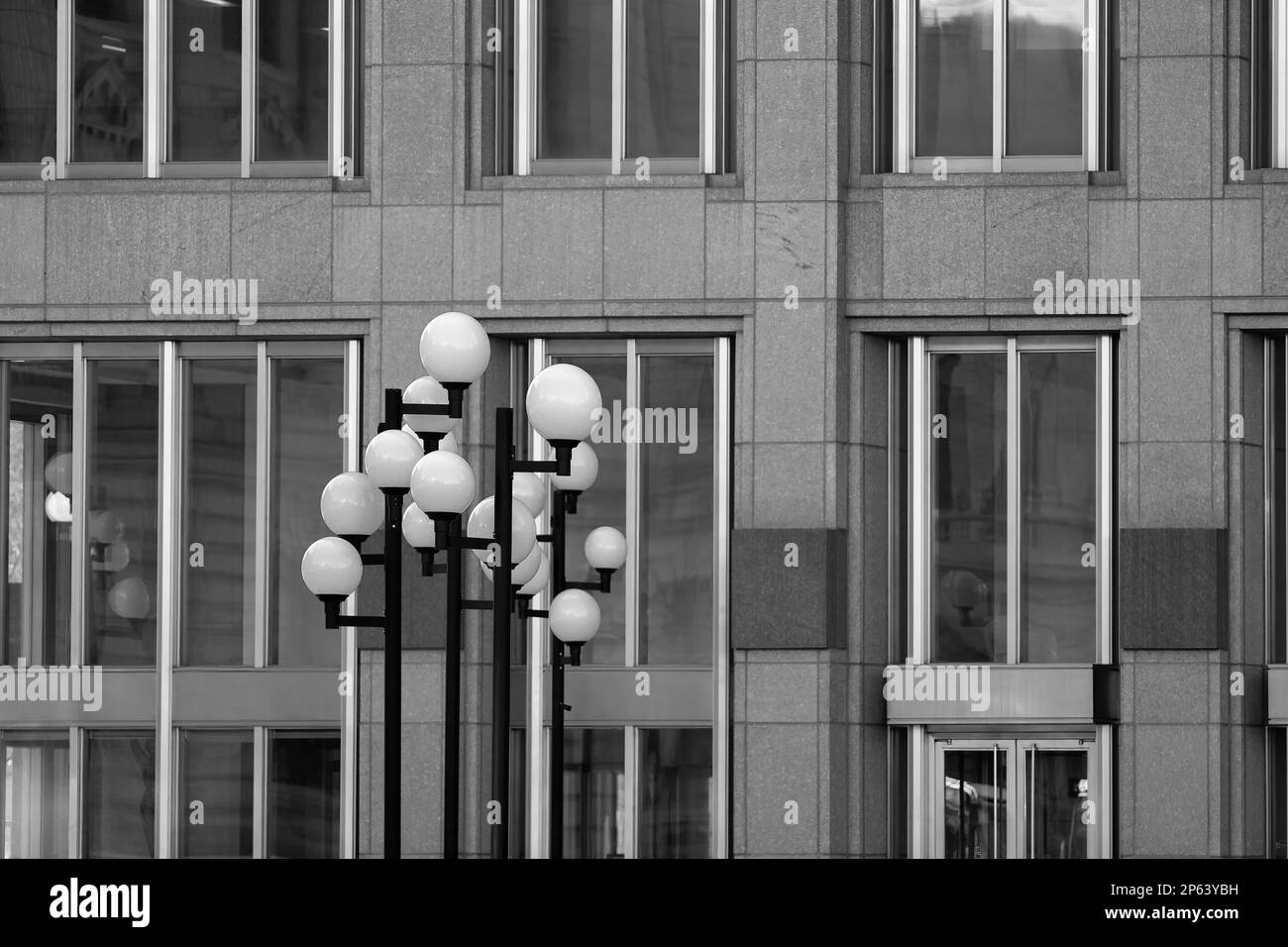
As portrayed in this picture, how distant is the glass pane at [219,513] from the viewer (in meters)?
18.2

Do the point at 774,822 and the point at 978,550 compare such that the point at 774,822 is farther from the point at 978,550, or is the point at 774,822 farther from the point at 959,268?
the point at 959,268

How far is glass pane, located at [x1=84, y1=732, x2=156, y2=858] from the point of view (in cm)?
1812

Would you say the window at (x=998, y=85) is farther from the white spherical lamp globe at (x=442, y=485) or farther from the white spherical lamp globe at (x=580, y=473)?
the white spherical lamp globe at (x=442, y=485)

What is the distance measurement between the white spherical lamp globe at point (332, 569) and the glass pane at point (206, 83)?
7.78 m

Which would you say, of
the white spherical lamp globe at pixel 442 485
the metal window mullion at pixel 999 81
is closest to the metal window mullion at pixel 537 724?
the metal window mullion at pixel 999 81

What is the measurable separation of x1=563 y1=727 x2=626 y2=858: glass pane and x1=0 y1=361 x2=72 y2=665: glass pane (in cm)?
509

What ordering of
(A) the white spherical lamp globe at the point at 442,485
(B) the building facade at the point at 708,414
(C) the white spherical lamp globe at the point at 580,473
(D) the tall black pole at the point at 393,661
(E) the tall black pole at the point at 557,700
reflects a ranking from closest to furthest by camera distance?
(A) the white spherical lamp globe at the point at 442,485, (D) the tall black pole at the point at 393,661, (C) the white spherical lamp globe at the point at 580,473, (E) the tall black pole at the point at 557,700, (B) the building facade at the point at 708,414

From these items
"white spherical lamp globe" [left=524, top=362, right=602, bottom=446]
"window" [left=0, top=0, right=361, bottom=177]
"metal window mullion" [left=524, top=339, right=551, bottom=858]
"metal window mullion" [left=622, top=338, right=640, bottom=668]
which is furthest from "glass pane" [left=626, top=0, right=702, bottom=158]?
"white spherical lamp globe" [left=524, top=362, right=602, bottom=446]

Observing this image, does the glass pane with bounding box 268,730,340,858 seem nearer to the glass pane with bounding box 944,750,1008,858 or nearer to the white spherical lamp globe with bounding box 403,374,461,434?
the glass pane with bounding box 944,750,1008,858

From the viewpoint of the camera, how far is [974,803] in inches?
697

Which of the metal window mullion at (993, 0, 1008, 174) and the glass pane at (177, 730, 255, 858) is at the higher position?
the metal window mullion at (993, 0, 1008, 174)

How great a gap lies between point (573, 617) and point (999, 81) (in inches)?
A: 289

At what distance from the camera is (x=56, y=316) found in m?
18.3

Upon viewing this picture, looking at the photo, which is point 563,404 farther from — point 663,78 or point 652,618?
point 663,78
